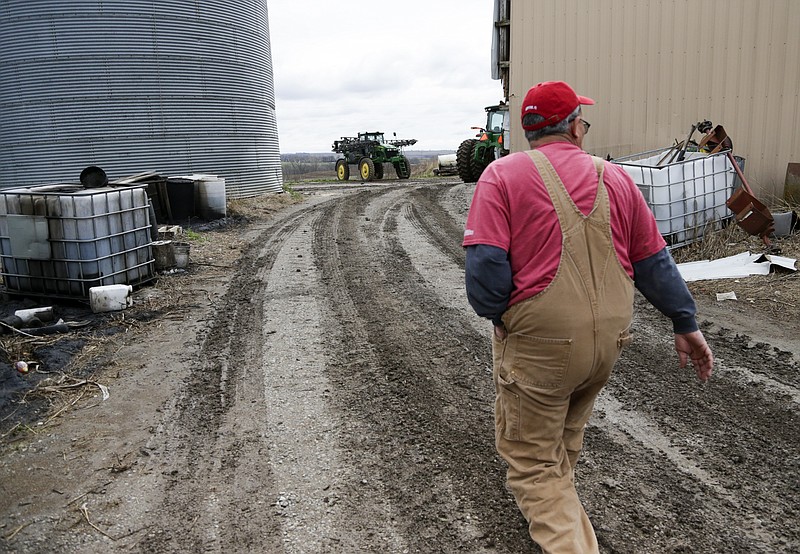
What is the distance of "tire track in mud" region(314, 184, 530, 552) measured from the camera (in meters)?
2.87

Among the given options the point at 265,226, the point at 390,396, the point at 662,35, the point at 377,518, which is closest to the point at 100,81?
the point at 265,226

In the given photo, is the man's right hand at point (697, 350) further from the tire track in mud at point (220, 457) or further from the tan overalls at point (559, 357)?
the tire track in mud at point (220, 457)

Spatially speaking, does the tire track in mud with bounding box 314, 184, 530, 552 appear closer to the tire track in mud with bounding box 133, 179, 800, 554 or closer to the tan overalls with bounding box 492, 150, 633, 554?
the tire track in mud with bounding box 133, 179, 800, 554

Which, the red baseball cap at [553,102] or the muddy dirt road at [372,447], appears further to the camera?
the muddy dirt road at [372,447]

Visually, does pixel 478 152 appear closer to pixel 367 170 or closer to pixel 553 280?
pixel 367 170

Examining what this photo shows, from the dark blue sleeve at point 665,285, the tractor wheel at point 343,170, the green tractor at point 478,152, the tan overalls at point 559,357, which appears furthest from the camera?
the tractor wheel at point 343,170

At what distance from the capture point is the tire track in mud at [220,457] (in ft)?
9.37

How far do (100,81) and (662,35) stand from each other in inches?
465

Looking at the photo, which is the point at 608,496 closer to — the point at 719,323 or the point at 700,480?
the point at 700,480

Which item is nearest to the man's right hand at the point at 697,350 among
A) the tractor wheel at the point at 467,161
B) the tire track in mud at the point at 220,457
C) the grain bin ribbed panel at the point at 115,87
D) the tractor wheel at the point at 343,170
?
the tire track in mud at the point at 220,457

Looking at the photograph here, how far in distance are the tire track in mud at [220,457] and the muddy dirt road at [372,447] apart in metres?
0.01

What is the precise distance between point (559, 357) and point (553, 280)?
272 mm

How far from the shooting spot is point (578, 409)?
262 cm

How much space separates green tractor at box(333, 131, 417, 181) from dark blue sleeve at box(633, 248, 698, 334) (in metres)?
28.1
